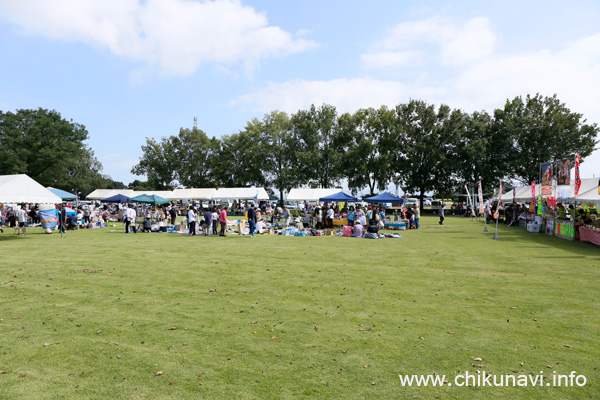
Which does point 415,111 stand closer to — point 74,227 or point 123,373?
Answer: point 74,227

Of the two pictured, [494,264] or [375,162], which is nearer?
[494,264]

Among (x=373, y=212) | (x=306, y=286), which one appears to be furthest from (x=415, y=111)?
(x=306, y=286)

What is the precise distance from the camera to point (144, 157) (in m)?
68.2

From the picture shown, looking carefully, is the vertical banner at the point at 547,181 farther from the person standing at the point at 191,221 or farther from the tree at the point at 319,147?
the tree at the point at 319,147

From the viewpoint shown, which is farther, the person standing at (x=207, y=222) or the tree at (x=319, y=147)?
the tree at (x=319, y=147)

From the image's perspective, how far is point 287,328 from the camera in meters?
5.12

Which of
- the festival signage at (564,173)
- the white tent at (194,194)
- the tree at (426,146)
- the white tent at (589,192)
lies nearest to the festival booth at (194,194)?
the white tent at (194,194)

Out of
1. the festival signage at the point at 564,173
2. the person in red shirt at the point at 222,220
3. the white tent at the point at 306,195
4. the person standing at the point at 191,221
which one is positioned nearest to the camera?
the festival signage at the point at 564,173

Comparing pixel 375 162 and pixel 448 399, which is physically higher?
pixel 375 162

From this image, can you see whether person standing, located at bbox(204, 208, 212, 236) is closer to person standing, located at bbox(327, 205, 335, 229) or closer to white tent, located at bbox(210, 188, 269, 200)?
person standing, located at bbox(327, 205, 335, 229)

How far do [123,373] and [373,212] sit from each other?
1723 cm

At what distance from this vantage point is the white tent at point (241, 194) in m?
42.5

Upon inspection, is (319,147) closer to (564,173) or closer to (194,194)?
(194,194)

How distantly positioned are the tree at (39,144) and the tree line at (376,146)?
0.38 feet
